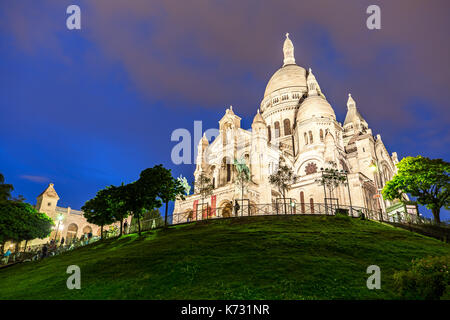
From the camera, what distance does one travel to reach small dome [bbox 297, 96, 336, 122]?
62906 millimetres

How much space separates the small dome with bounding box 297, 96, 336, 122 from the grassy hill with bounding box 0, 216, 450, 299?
41.8 meters

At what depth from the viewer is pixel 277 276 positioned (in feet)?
45.2

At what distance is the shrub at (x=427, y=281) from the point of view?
32.8 feet

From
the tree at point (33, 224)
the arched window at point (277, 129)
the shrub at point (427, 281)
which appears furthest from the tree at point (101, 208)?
the arched window at point (277, 129)

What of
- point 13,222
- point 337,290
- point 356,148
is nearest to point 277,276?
point 337,290

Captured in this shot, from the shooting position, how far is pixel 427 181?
1439 inches

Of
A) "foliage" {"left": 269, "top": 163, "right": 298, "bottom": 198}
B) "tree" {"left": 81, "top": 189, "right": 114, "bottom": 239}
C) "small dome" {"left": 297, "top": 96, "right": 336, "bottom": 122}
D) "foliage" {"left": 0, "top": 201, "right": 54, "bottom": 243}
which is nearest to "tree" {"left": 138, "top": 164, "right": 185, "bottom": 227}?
"tree" {"left": 81, "top": 189, "right": 114, "bottom": 239}

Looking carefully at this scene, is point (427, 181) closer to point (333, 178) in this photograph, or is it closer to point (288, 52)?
point (333, 178)

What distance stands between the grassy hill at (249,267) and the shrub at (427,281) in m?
0.86

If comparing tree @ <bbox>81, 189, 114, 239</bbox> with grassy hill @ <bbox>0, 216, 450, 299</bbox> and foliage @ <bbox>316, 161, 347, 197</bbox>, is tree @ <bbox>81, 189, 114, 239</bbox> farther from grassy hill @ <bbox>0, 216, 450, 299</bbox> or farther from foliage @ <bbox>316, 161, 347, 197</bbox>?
foliage @ <bbox>316, 161, 347, 197</bbox>

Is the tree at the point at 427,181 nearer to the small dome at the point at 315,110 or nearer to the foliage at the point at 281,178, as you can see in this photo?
the foliage at the point at 281,178
